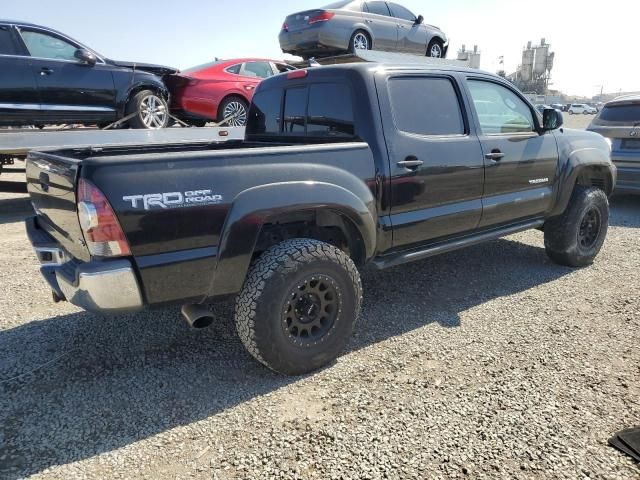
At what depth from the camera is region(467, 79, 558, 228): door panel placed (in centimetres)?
392

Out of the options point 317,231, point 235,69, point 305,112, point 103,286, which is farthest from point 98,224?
point 235,69

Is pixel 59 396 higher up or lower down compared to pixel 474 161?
lower down

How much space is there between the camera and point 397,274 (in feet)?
15.4

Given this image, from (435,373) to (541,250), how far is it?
3.29m

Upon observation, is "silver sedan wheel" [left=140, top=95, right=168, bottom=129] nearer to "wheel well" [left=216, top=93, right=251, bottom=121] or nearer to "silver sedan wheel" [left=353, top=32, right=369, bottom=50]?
"wheel well" [left=216, top=93, right=251, bottom=121]

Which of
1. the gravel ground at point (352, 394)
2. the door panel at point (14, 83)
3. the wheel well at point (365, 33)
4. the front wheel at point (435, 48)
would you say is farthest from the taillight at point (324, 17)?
the gravel ground at point (352, 394)

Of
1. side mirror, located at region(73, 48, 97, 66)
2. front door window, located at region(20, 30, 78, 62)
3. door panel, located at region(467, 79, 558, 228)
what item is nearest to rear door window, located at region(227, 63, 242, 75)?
side mirror, located at region(73, 48, 97, 66)

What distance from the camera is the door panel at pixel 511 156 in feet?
12.9

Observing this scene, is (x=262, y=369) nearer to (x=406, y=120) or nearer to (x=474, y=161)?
(x=406, y=120)

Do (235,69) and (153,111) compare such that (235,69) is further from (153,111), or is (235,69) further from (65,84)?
(65,84)

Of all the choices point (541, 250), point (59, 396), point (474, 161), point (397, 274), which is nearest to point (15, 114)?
point (59, 396)

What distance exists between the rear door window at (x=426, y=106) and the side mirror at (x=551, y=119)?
1.13 m

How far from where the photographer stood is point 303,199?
2744 mm

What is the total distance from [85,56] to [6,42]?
37.6 inches
